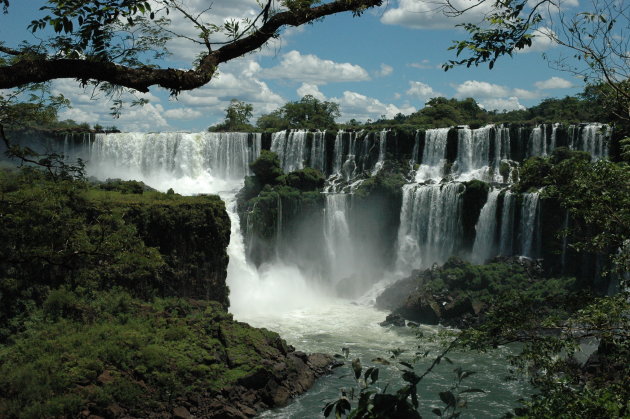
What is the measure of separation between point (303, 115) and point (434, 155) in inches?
748

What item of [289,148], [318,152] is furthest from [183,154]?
[318,152]

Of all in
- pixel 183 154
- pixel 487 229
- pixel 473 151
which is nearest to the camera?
pixel 487 229

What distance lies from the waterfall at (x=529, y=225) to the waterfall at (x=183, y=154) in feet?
49.6

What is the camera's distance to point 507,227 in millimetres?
25469

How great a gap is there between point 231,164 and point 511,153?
48.5ft

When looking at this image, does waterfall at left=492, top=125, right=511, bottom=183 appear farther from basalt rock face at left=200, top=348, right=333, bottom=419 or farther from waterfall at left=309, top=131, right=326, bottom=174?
basalt rock face at left=200, top=348, right=333, bottom=419

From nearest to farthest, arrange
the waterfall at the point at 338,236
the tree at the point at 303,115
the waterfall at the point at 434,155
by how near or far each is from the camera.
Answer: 1. the waterfall at the point at 338,236
2. the waterfall at the point at 434,155
3. the tree at the point at 303,115

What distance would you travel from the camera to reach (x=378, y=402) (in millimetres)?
2594

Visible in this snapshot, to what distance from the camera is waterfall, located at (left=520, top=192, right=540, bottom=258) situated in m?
24.4

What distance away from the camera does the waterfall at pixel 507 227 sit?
2522 cm

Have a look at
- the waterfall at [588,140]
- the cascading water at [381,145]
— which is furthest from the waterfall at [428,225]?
the waterfall at [588,140]

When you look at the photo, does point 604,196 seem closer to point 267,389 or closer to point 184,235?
point 267,389

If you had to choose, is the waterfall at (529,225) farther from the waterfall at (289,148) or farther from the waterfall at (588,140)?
the waterfall at (289,148)

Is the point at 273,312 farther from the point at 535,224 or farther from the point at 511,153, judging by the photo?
the point at 511,153
